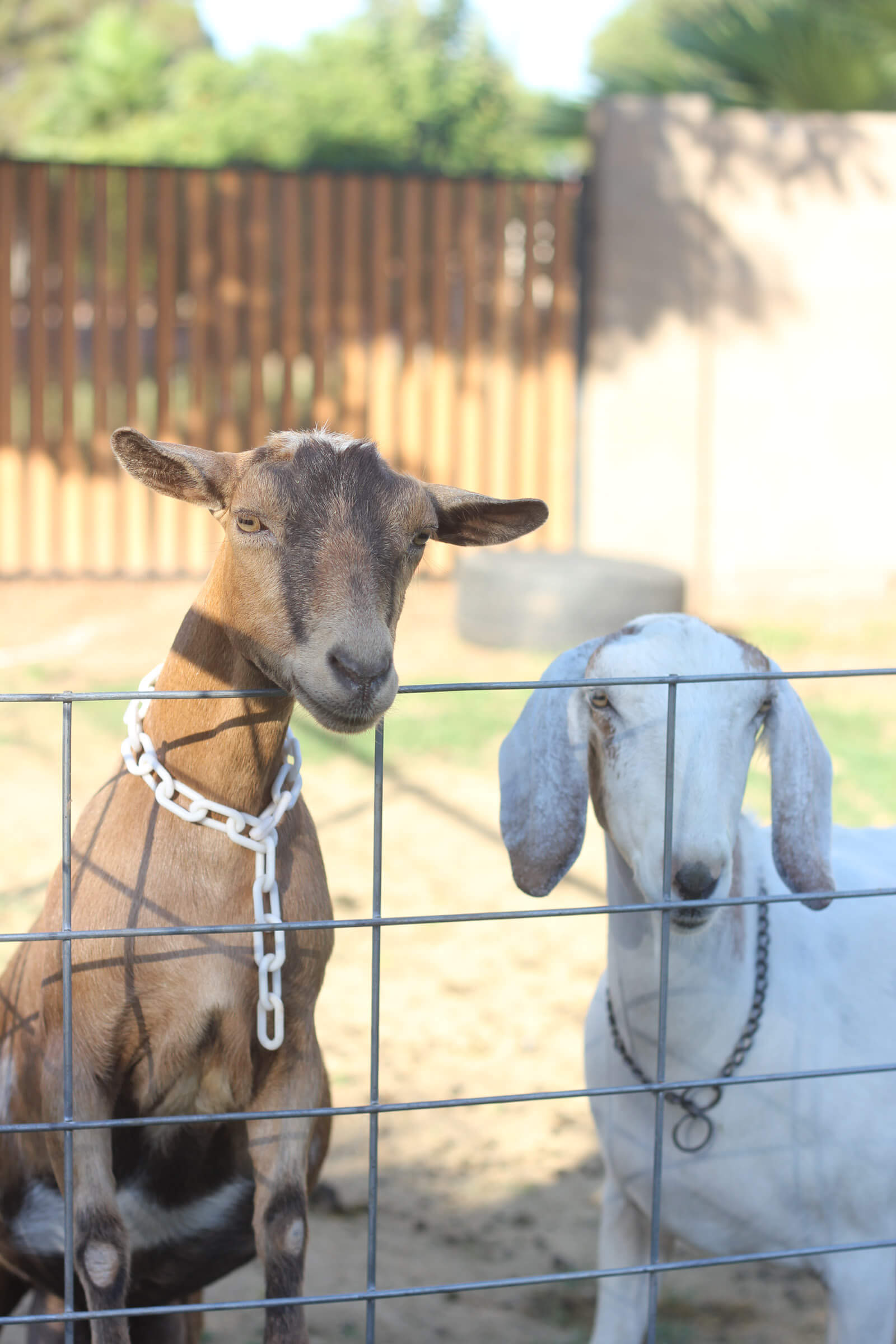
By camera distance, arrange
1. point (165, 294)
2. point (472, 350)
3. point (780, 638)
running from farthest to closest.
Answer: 1. point (472, 350)
2. point (165, 294)
3. point (780, 638)

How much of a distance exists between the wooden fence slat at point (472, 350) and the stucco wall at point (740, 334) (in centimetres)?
85

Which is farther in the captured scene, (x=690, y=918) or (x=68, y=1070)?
(x=690, y=918)

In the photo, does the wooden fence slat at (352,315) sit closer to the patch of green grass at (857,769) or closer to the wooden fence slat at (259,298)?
the wooden fence slat at (259,298)

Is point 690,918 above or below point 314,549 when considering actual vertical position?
below

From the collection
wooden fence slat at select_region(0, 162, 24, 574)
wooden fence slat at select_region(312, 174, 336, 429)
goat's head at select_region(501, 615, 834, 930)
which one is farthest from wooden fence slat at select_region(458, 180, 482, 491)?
goat's head at select_region(501, 615, 834, 930)

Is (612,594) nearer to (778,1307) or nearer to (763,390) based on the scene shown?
(763,390)

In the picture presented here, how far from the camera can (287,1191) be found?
216cm

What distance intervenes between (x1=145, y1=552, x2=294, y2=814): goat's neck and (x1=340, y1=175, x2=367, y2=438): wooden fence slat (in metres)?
8.33

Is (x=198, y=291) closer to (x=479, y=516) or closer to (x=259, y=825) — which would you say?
(x=479, y=516)

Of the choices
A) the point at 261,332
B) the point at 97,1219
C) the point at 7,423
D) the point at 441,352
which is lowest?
the point at 97,1219

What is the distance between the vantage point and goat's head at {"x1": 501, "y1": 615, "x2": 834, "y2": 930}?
221cm

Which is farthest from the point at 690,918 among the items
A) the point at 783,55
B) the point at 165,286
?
the point at 783,55

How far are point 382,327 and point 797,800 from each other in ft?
28.9

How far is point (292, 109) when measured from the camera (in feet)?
81.4
